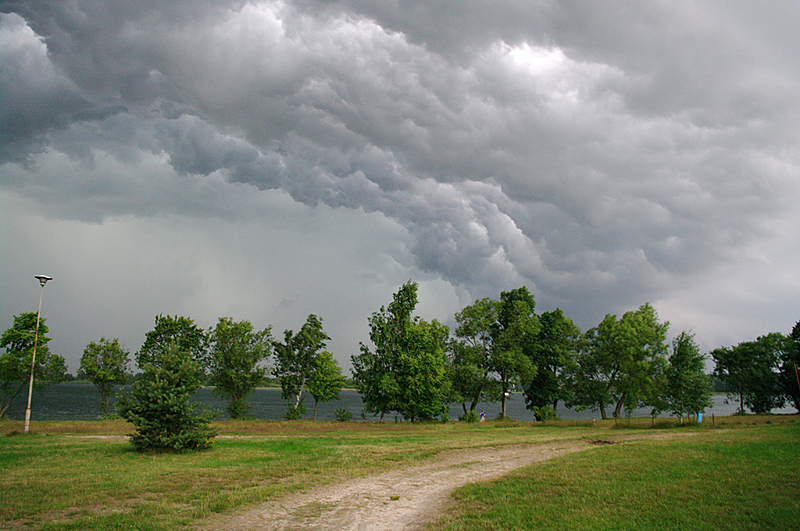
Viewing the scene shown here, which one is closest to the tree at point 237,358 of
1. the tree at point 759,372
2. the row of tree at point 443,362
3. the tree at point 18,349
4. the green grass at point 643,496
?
the row of tree at point 443,362

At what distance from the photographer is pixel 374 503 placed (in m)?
10.8

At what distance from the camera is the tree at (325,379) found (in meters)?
46.9

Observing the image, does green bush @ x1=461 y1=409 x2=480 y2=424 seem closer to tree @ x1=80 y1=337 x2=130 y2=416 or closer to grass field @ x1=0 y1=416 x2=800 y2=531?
grass field @ x1=0 y1=416 x2=800 y2=531

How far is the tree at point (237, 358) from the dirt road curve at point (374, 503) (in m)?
35.2

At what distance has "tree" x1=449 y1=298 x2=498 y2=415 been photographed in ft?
160

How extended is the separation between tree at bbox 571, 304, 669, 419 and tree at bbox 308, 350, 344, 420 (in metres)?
27.1

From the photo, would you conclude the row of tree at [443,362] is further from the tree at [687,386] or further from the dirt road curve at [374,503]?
the dirt road curve at [374,503]

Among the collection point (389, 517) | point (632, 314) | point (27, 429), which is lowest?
point (27, 429)

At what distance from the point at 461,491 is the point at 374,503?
2.45 metres

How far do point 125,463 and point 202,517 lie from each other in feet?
26.0

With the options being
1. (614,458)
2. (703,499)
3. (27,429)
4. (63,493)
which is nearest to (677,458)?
(614,458)

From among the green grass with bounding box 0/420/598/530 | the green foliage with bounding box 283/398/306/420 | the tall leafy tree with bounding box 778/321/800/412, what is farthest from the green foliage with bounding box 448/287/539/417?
the tall leafy tree with bounding box 778/321/800/412

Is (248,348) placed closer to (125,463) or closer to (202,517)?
(125,463)

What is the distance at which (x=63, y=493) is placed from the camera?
1071 centimetres
